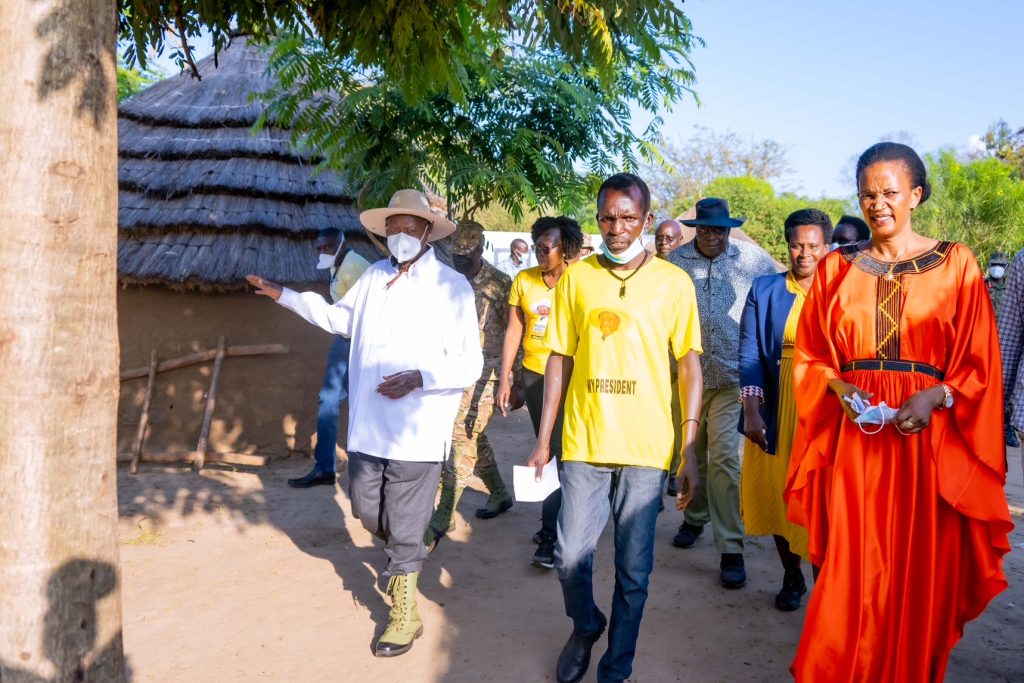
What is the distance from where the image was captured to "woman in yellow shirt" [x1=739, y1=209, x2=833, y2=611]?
4.53 meters

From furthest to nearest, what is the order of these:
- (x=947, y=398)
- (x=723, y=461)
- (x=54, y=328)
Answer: (x=723, y=461) → (x=947, y=398) → (x=54, y=328)

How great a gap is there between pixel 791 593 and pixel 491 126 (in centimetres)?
456

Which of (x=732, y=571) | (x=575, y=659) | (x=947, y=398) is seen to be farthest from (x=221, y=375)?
(x=947, y=398)

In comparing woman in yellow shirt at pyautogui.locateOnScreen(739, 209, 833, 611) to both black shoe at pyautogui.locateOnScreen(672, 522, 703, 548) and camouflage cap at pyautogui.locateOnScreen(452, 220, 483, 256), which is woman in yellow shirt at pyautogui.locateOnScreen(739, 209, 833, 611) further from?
camouflage cap at pyautogui.locateOnScreen(452, 220, 483, 256)

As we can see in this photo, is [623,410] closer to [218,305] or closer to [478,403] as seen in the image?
[478,403]

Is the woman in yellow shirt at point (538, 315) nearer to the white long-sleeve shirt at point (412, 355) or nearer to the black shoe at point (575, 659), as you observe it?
the white long-sleeve shirt at point (412, 355)

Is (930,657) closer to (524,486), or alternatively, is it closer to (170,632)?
(524,486)

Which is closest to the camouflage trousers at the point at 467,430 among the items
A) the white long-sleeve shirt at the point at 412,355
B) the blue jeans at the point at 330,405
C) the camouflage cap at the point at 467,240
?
the camouflage cap at the point at 467,240

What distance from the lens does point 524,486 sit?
367 cm

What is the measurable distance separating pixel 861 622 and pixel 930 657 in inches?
11.0

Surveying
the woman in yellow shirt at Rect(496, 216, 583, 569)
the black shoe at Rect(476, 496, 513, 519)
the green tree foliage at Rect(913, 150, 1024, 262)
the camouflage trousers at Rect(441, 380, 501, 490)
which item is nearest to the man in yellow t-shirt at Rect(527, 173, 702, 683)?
the woman in yellow shirt at Rect(496, 216, 583, 569)

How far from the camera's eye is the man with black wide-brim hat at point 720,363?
5.14 metres

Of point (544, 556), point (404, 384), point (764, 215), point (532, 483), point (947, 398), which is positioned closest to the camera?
point (947, 398)

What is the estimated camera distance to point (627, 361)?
11.6 ft
